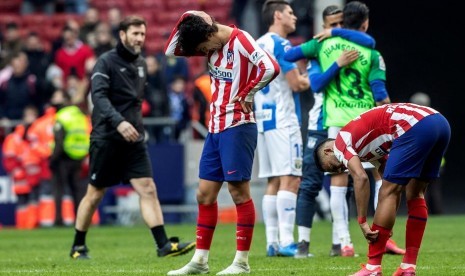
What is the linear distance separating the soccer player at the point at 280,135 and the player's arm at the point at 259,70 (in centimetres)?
251

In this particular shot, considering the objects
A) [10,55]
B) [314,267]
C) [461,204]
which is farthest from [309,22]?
[314,267]

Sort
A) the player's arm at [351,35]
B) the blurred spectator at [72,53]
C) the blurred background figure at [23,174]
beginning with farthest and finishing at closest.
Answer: the blurred spectator at [72,53], the blurred background figure at [23,174], the player's arm at [351,35]

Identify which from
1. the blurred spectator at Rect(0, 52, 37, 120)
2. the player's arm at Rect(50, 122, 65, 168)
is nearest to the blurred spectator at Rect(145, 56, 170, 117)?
the player's arm at Rect(50, 122, 65, 168)

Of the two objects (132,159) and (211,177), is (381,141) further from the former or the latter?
(132,159)

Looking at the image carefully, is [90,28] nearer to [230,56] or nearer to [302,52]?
[302,52]

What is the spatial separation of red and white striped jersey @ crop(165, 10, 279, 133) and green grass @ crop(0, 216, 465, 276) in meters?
1.23

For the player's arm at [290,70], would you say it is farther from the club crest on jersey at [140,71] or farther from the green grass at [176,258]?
the green grass at [176,258]

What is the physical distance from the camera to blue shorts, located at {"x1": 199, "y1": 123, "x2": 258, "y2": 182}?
363 inches

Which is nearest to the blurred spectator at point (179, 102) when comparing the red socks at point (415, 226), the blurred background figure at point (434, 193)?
the blurred background figure at point (434, 193)

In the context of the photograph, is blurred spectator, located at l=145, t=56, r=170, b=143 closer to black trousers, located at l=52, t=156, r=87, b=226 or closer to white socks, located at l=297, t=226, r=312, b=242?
black trousers, located at l=52, t=156, r=87, b=226

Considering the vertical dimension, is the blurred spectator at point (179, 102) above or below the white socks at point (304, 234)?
above

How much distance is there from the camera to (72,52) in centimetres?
2269

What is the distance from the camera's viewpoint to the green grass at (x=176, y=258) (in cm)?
984

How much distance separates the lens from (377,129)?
28.2ft
